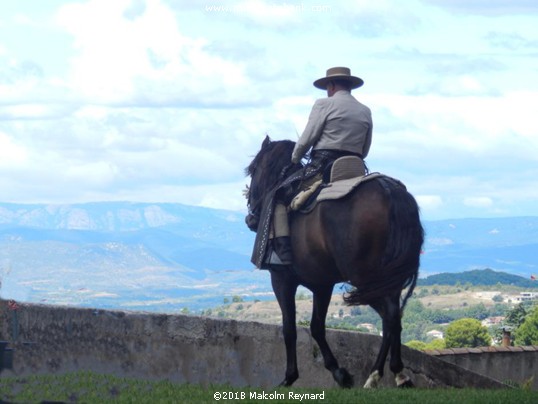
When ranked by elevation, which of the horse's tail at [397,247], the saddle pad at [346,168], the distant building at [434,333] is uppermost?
the distant building at [434,333]

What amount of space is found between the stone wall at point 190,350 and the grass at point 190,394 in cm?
130

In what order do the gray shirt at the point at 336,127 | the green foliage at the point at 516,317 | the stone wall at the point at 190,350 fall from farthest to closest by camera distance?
the green foliage at the point at 516,317, the stone wall at the point at 190,350, the gray shirt at the point at 336,127

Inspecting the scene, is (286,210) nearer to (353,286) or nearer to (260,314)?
(353,286)

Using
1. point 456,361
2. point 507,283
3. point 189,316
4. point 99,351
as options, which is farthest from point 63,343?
point 507,283

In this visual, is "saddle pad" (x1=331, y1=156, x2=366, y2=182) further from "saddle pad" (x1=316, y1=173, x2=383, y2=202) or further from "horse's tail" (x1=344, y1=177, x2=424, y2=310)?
"horse's tail" (x1=344, y1=177, x2=424, y2=310)

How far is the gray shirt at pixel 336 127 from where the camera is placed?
553 inches

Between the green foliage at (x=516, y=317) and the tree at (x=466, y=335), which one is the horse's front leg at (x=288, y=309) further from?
the green foliage at (x=516, y=317)

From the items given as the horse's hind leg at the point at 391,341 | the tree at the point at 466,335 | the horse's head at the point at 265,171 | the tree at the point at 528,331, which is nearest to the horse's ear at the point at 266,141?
the horse's head at the point at 265,171

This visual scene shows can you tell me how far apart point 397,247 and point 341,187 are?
80 centimetres

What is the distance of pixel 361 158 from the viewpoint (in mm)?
14164

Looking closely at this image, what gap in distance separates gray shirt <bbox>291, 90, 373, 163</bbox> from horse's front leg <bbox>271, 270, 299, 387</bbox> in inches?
49.9

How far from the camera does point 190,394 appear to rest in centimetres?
1179

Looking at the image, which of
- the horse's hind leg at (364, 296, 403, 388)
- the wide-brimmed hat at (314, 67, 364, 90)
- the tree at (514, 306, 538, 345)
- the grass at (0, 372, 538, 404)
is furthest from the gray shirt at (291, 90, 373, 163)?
the tree at (514, 306, 538, 345)

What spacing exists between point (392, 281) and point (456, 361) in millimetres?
5748
